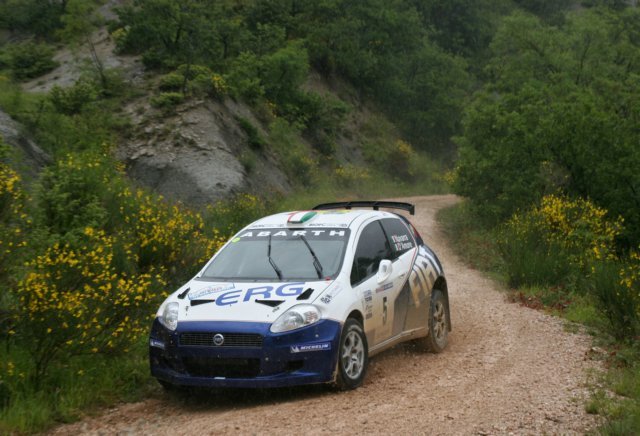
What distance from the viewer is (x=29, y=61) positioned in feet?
96.4

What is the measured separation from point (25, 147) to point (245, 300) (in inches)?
431

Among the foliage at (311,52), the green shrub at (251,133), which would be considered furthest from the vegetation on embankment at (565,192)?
the foliage at (311,52)

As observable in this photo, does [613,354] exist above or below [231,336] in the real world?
below

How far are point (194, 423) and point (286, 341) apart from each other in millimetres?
1137

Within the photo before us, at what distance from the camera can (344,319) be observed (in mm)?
7570

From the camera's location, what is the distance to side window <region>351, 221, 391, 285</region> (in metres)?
8.38

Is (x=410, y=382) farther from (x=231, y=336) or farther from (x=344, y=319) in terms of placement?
(x=231, y=336)

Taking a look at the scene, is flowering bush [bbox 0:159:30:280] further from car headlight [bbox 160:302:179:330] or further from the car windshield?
the car windshield

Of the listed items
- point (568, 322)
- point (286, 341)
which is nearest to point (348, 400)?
point (286, 341)

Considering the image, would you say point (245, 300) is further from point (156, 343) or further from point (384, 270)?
point (384, 270)

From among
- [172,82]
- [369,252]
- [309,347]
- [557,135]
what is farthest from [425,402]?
[172,82]

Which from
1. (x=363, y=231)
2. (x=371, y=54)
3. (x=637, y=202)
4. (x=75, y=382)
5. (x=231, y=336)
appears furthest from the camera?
(x=371, y=54)

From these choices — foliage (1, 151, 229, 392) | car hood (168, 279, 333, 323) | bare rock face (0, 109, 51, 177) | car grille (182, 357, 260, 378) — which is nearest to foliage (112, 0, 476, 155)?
bare rock face (0, 109, 51, 177)

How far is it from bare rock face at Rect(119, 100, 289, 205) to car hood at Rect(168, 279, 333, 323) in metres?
14.1
